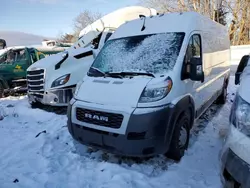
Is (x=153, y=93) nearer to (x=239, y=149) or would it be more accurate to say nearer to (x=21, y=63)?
(x=239, y=149)

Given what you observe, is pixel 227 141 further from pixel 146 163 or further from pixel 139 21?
pixel 139 21

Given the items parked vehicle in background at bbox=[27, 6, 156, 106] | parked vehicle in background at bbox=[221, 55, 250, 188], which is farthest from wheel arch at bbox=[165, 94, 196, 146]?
parked vehicle in background at bbox=[27, 6, 156, 106]

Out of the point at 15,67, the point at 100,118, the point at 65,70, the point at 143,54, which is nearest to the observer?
the point at 100,118

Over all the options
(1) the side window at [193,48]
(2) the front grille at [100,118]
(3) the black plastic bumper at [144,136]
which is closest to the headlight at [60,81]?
(2) the front grille at [100,118]

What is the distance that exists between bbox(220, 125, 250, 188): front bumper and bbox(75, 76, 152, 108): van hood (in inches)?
56.0

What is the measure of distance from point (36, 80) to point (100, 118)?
4.07 metres

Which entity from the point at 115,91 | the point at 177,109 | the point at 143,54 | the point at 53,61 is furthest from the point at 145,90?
the point at 53,61

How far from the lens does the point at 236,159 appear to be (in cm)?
204

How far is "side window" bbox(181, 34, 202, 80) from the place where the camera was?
3809mm

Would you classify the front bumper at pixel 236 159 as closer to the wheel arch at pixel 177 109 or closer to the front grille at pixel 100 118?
the wheel arch at pixel 177 109

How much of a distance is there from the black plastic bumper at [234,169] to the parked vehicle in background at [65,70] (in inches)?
197

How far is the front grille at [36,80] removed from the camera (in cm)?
667

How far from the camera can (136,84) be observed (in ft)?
11.3

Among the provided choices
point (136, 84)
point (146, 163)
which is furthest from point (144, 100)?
point (146, 163)
